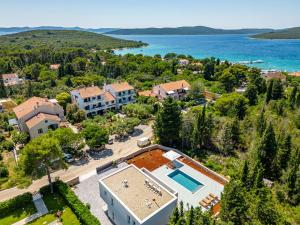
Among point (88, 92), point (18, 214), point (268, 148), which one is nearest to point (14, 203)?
point (18, 214)

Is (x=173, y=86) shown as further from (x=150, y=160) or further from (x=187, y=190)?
(x=187, y=190)

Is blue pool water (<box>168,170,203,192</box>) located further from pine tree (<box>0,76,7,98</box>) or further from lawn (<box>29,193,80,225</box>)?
pine tree (<box>0,76,7,98</box>)

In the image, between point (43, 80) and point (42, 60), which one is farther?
point (42, 60)

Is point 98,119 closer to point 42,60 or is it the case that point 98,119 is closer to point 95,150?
point 95,150

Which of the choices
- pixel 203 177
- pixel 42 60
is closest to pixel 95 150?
pixel 203 177

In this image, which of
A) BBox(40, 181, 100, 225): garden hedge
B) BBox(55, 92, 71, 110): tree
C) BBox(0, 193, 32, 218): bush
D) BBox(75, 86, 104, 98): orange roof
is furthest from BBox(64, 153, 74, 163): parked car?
BBox(55, 92, 71, 110): tree

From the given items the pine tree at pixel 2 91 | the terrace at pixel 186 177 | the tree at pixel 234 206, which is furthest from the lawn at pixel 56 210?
the pine tree at pixel 2 91

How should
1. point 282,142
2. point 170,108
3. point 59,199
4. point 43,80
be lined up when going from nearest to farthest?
point 59,199, point 282,142, point 170,108, point 43,80
